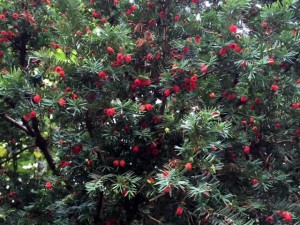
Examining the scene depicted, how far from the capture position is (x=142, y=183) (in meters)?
2.09

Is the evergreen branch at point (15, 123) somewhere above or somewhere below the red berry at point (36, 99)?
below

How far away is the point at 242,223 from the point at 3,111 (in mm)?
1552

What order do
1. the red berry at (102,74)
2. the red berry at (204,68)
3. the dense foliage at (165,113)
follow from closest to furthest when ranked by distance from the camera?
the dense foliage at (165,113), the red berry at (102,74), the red berry at (204,68)

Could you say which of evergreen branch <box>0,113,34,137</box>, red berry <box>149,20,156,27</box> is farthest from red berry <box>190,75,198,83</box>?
evergreen branch <box>0,113,34,137</box>

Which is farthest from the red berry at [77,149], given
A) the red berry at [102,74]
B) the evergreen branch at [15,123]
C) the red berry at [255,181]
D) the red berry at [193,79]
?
the red berry at [255,181]

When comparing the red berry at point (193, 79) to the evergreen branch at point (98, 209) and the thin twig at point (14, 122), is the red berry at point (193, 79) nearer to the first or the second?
the evergreen branch at point (98, 209)

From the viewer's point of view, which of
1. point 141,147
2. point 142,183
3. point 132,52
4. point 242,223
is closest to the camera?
point 242,223

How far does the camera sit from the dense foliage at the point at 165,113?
6.57ft

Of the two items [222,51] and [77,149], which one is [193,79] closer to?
[222,51]

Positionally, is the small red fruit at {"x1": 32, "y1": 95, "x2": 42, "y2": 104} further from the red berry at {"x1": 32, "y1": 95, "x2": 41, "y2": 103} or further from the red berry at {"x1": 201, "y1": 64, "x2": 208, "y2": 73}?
the red berry at {"x1": 201, "y1": 64, "x2": 208, "y2": 73}

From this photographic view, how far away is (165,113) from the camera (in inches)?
93.7

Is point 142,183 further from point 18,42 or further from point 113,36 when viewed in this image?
point 18,42

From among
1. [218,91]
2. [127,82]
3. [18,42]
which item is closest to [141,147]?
[127,82]

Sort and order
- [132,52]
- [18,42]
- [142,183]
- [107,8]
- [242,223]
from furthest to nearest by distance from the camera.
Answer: [18,42] → [107,8] → [132,52] → [142,183] → [242,223]
